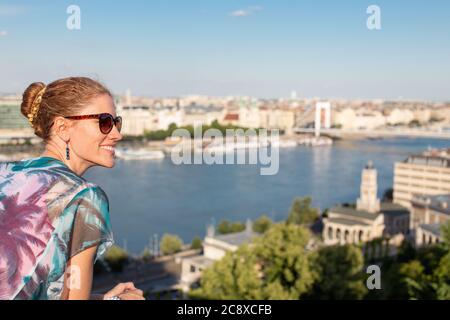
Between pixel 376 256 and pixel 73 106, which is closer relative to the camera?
pixel 73 106

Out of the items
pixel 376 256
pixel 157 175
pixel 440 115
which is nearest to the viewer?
pixel 376 256

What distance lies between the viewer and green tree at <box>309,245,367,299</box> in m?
3.29

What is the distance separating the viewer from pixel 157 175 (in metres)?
10.7

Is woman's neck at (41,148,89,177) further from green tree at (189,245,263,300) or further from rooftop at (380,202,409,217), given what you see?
rooftop at (380,202,409,217)

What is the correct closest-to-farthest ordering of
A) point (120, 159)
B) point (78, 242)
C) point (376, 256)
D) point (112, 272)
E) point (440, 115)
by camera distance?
1. point (78, 242)
2. point (112, 272)
3. point (376, 256)
4. point (120, 159)
5. point (440, 115)

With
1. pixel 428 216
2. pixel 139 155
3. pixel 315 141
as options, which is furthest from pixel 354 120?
pixel 428 216

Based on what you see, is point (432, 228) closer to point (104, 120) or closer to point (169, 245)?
point (169, 245)

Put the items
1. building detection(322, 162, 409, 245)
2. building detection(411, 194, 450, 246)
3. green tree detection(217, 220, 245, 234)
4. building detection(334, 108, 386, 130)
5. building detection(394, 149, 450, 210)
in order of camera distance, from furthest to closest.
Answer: building detection(334, 108, 386, 130) < building detection(394, 149, 450, 210) < building detection(322, 162, 409, 245) < green tree detection(217, 220, 245, 234) < building detection(411, 194, 450, 246)

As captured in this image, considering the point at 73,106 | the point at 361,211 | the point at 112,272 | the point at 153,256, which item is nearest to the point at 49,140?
the point at 73,106

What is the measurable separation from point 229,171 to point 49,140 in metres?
11.0

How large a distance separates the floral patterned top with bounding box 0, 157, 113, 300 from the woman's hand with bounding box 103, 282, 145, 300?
4cm

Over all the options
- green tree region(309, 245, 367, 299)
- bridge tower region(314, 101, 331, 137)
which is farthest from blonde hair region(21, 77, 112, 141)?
bridge tower region(314, 101, 331, 137)
